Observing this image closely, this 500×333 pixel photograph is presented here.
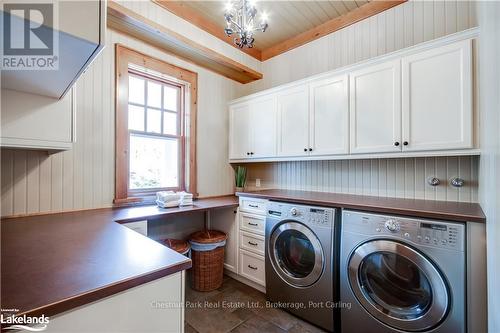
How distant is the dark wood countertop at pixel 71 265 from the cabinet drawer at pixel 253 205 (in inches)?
51.1

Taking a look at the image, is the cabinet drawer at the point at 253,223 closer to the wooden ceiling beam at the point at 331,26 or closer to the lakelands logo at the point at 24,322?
the lakelands logo at the point at 24,322

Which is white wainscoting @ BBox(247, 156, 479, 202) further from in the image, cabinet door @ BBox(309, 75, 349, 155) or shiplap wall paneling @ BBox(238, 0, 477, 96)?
shiplap wall paneling @ BBox(238, 0, 477, 96)

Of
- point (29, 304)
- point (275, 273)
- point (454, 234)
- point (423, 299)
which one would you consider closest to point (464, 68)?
point (454, 234)

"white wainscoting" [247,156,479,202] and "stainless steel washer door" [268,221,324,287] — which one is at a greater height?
"white wainscoting" [247,156,479,202]

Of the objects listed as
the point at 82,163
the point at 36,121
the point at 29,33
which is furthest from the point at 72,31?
the point at 82,163

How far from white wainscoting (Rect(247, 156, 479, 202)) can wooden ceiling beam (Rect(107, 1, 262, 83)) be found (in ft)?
4.79

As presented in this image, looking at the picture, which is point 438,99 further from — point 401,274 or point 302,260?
point 302,260

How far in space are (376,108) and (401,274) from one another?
1301mm

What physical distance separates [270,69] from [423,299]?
3.02 m

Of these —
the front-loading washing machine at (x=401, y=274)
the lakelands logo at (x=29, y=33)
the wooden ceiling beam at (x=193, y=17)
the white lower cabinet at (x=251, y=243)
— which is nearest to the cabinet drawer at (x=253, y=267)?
the white lower cabinet at (x=251, y=243)

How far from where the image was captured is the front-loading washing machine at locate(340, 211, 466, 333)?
1.27m

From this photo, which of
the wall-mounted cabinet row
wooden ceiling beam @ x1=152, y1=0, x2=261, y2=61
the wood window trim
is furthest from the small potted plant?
wooden ceiling beam @ x1=152, y1=0, x2=261, y2=61

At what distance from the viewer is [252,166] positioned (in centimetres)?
335

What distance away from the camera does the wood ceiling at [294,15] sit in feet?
7.62
